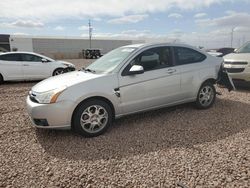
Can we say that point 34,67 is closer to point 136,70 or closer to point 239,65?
point 136,70

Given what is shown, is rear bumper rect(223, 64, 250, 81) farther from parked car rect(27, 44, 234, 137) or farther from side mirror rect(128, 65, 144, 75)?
side mirror rect(128, 65, 144, 75)

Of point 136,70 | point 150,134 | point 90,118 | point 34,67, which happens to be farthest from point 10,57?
point 150,134

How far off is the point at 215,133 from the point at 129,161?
181 centimetres

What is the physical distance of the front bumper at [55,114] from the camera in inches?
148

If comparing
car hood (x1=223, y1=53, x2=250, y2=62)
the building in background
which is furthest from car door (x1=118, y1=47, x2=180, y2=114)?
the building in background

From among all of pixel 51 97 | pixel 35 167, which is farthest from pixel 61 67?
pixel 35 167

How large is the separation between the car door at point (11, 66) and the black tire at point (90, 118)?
7110mm

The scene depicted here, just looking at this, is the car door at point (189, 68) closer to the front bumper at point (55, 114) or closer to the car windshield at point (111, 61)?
the car windshield at point (111, 61)

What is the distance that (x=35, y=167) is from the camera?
3.15m

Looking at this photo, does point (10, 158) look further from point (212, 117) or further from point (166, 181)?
point (212, 117)

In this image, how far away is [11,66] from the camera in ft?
32.1

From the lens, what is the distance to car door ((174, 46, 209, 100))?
4965mm

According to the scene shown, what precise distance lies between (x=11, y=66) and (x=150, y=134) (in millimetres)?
7930

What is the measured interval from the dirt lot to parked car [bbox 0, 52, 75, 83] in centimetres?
525
